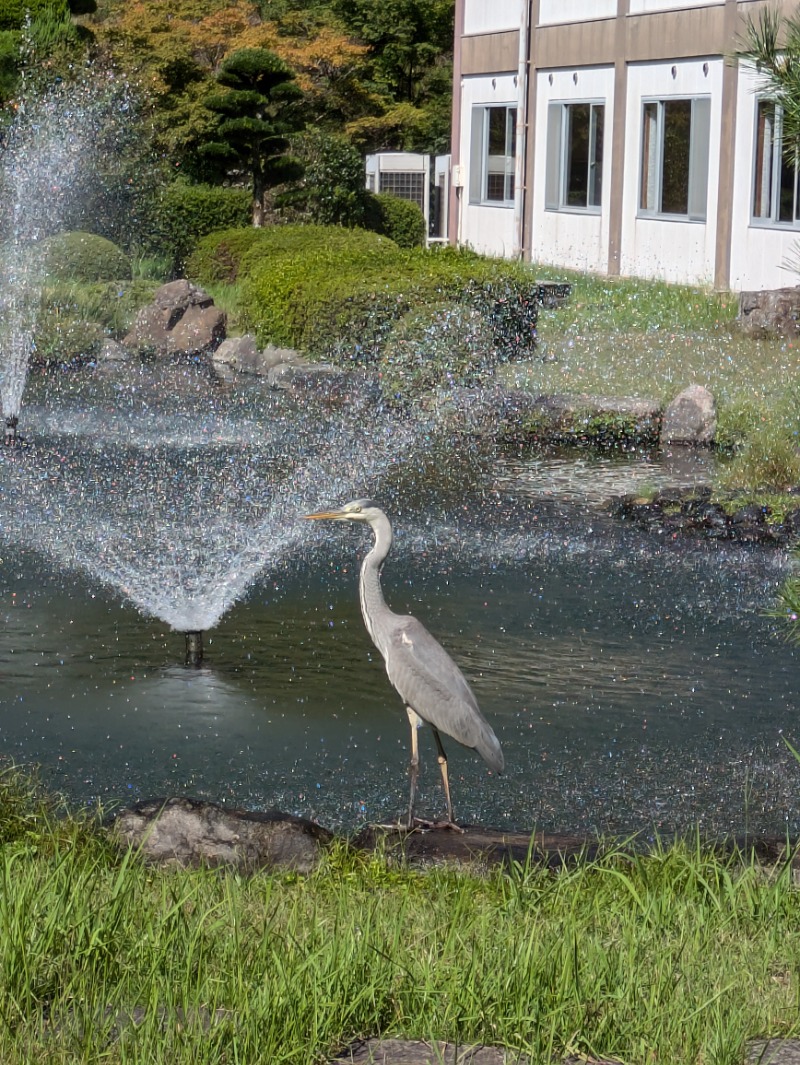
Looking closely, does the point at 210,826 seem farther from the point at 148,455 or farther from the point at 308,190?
the point at 308,190

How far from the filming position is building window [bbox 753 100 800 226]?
20.7 metres

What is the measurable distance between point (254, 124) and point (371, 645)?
76.7 feet

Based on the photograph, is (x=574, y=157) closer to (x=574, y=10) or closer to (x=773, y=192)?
(x=574, y=10)

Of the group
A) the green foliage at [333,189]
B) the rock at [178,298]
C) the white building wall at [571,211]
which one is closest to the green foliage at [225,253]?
the rock at [178,298]

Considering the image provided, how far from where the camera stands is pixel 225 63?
30.5m

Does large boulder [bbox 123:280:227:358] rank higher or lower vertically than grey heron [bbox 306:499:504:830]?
higher

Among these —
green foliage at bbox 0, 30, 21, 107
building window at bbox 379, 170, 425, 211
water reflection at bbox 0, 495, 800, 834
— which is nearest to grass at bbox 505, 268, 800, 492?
water reflection at bbox 0, 495, 800, 834

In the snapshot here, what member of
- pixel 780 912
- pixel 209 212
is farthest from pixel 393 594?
pixel 209 212

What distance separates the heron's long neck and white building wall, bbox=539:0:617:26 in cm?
2108

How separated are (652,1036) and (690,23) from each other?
21662mm

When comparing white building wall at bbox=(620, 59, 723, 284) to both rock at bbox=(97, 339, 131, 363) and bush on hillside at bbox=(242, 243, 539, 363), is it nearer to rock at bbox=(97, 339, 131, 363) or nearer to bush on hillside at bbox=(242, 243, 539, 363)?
bush on hillside at bbox=(242, 243, 539, 363)

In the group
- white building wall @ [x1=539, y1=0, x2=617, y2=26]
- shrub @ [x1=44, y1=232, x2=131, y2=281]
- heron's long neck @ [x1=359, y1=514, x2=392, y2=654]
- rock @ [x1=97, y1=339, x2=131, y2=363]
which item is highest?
white building wall @ [x1=539, y1=0, x2=617, y2=26]

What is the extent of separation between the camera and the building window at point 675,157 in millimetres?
22938

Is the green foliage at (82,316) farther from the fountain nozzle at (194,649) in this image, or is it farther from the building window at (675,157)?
the fountain nozzle at (194,649)
